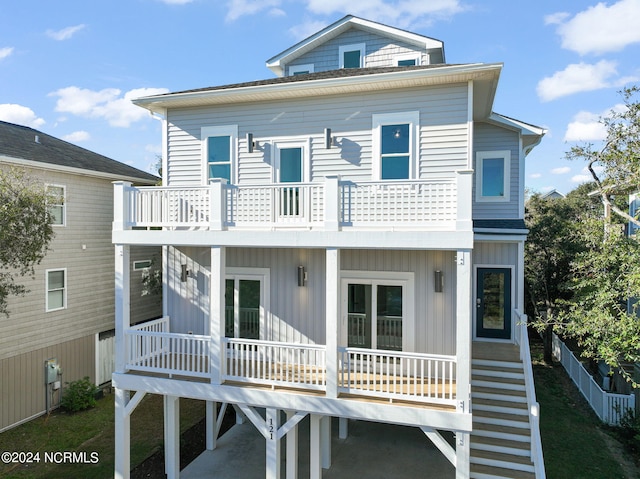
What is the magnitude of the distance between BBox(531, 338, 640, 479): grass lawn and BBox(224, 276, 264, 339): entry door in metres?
7.34

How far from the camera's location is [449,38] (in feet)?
44.0

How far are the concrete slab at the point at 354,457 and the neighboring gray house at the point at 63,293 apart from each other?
5.82 meters

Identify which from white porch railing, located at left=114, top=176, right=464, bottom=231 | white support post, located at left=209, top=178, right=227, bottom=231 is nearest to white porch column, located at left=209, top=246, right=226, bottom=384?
white support post, located at left=209, top=178, right=227, bottom=231

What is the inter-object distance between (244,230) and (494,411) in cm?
627

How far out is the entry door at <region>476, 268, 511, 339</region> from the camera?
34.6 ft

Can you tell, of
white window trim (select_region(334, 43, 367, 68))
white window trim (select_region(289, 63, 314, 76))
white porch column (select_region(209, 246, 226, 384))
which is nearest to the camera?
white porch column (select_region(209, 246, 226, 384))

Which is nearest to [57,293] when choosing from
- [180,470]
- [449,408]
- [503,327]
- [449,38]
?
[180,470]

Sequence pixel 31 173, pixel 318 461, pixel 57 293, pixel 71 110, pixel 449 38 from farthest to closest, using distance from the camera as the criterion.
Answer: pixel 71 110
pixel 449 38
pixel 57 293
pixel 31 173
pixel 318 461

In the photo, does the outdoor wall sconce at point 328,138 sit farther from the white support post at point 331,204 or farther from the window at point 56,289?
the window at point 56,289

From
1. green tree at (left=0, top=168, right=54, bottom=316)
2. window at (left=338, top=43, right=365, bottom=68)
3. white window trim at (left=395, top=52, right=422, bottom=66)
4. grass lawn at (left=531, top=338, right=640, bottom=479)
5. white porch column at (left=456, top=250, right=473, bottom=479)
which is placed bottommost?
grass lawn at (left=531, top=338, right=640, bottom=479)

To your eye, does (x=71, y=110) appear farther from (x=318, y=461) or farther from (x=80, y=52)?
(x=318, y=461)

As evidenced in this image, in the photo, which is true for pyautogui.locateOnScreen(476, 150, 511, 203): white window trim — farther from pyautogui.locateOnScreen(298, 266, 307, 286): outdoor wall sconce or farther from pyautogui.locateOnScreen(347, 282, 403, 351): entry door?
pyautogui.locateOnScreen(298, 266, 307, 286): outdoor wall sconce

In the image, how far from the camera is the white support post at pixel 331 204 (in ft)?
23.9

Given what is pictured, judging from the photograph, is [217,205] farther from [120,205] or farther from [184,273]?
[184,273]
